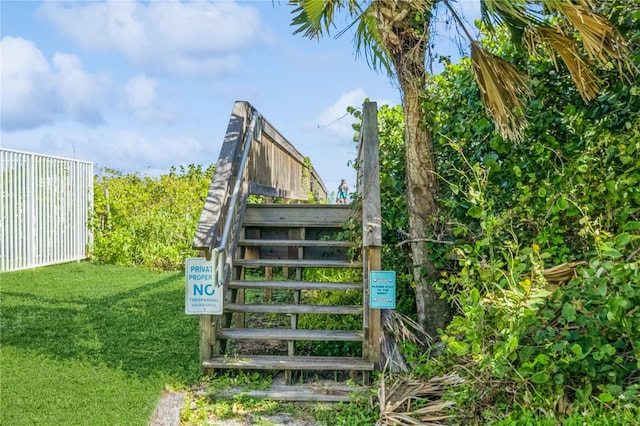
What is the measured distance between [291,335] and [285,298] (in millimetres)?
2731

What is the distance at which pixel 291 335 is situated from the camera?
3.89 meters

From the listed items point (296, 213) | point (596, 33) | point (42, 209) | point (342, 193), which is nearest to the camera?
point (596, 33)

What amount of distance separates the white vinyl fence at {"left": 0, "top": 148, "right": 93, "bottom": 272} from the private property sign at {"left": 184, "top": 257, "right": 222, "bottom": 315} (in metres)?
6.95

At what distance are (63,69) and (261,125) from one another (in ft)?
11.9

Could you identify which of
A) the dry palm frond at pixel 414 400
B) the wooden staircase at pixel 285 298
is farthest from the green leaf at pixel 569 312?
the wooden staircase at pixel 285 298

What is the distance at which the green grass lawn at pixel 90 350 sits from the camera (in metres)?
3.24

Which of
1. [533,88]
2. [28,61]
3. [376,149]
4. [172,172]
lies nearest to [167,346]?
[376,149]

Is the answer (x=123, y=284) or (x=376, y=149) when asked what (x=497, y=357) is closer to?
(x=376, y=149)

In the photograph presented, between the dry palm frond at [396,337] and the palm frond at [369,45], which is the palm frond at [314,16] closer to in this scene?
the palm frond at [369,45]

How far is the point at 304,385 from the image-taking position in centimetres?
369

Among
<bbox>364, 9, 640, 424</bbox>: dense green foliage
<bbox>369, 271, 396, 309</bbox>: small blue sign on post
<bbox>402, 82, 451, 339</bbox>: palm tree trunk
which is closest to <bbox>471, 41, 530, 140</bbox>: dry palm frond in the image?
<bbox>364, 9, 640, 424</bbox>: dense green foliage

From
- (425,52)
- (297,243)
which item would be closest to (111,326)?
(297,243)

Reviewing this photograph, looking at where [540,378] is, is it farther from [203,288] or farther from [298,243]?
[298,243]

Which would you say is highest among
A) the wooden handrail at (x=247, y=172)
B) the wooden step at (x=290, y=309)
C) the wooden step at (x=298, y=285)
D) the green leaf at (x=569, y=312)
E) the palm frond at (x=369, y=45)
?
the palm frond at (x=369, y=45)
